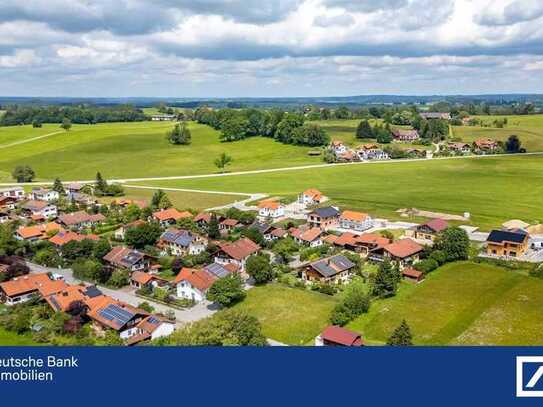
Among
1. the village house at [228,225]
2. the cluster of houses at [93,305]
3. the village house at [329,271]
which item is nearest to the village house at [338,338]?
the cluster of houses at [93,305]

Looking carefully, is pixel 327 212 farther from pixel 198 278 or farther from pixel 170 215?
pixel 198 278

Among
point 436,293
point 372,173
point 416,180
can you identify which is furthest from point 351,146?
point 436,293

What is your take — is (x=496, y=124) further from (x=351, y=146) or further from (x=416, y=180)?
(x=416, y=180)

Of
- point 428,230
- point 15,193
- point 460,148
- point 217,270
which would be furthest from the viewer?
point 460,148

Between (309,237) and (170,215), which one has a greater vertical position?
(170,215)

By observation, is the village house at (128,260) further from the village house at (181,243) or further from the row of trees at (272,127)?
the row of trees at (272,127)

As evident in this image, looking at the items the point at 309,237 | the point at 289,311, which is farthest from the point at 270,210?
the point at 289,311

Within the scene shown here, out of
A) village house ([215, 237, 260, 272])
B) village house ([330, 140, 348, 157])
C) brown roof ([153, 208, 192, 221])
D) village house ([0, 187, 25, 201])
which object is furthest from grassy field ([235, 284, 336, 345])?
village house ([330, 140, 348, 157])
